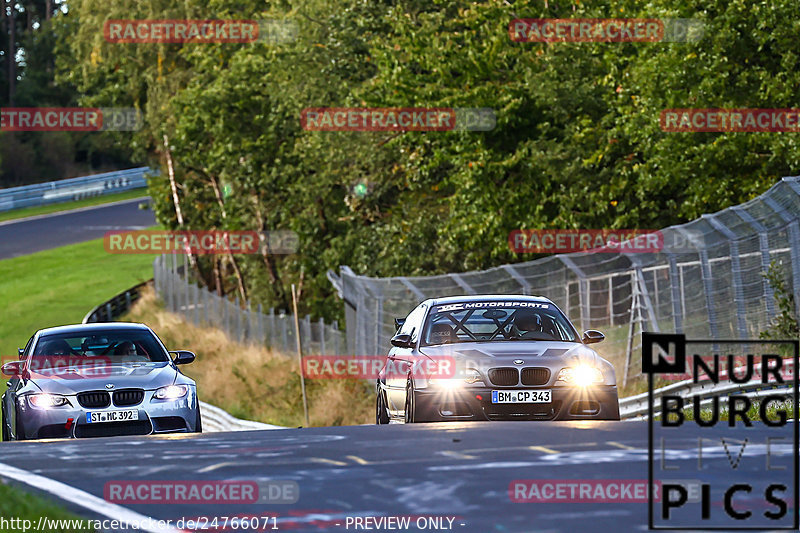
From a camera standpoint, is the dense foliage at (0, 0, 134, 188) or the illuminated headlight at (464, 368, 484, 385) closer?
the illuminated headlight at (464, 368, 484, 385)

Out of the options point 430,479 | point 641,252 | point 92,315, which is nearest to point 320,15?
point 92,315

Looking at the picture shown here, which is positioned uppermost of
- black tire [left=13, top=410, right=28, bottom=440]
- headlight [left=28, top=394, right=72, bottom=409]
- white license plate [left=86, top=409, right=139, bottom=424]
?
headlight [left=28, top=394, right=72, bottom=409]

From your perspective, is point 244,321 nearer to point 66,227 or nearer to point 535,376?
point 535,376

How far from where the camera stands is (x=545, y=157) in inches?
1249

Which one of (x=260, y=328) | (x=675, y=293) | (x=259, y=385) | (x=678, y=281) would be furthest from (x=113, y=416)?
(x=260, y=328)

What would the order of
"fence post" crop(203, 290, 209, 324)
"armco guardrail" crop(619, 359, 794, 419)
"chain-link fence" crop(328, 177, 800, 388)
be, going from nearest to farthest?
"armco guardrail" crop(619, 359, 794, 419) → "chain-link fence" crop(328, 177, 800, 388) → "fence post" crop(203, 290, 209, 324)

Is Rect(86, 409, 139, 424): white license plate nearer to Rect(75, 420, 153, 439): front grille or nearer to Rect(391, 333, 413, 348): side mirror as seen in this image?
Rect(75, 420, 153, 439): front grille

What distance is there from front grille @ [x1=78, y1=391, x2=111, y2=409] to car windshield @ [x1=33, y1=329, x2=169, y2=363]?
1.11 metres

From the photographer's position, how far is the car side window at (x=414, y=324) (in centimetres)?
1464

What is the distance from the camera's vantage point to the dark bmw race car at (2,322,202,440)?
14594mm

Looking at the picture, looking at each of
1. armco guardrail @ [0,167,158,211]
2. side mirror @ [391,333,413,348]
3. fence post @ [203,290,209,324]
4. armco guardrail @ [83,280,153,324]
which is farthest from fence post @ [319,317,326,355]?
armco guardrail @ [0,167,158,211]

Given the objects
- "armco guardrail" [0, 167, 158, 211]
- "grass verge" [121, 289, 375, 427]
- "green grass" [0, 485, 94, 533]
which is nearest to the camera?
"green grass" [0, 485, 94, 533]

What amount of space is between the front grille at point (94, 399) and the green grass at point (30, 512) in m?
5.86

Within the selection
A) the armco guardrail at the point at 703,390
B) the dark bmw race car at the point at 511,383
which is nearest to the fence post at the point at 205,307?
the armco guardrail at the point at 703,390
